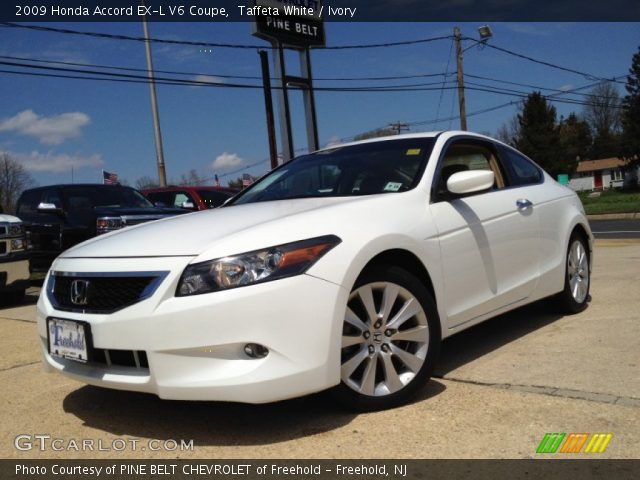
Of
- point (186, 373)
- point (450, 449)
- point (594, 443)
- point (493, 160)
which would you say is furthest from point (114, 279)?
point (493, 160)

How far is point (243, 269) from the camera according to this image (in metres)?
2.79

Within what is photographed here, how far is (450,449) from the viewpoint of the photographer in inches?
104

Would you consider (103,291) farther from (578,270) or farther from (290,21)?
(290,21)

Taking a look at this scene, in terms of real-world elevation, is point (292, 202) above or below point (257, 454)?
above

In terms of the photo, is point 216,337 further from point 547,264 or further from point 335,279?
point 547,264

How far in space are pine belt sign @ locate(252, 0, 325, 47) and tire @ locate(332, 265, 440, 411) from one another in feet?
46.7

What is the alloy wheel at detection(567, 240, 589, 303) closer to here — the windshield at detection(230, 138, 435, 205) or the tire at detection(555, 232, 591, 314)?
the tire at detection(555, 232, 591, 314)

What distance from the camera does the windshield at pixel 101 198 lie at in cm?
968

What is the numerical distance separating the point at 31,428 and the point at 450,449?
84.9 inches

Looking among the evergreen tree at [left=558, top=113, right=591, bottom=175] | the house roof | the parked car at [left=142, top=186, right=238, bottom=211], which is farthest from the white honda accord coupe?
the house roof

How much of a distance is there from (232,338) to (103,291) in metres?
0.74

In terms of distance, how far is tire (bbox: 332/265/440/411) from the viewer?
3.03 metres

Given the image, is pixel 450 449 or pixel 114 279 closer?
pixel 450 449

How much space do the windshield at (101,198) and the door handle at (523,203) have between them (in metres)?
6.66
